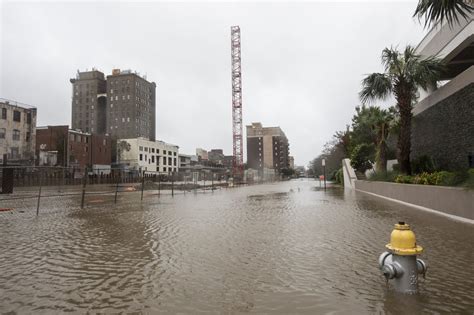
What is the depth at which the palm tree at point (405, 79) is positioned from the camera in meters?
16.2

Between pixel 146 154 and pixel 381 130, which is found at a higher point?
pixel 146 154

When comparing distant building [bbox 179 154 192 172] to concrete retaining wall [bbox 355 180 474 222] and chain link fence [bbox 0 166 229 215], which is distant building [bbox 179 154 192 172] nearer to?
chain link fence [bbox 0 166 229 215]

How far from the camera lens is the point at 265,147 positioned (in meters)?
177

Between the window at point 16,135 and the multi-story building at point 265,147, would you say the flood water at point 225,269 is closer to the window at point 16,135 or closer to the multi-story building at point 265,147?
the window at point 16,135

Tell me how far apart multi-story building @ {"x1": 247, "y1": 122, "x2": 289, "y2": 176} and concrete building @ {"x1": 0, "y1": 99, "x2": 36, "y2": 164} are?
126112mm

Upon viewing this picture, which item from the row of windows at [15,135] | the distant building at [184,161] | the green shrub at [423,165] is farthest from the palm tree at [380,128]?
the distant building at [184,161]

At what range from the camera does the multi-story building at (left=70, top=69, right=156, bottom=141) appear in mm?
116375

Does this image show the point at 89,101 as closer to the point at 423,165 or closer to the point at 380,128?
the point at 380,128

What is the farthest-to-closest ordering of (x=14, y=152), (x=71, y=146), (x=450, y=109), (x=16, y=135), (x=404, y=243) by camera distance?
(x=71, y=146), (x=16, y=135), (x=14, y=152), (x=450, y=109), (x=404, y=243)

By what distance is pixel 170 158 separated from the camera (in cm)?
10081

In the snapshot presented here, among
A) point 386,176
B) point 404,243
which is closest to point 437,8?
point 404,243

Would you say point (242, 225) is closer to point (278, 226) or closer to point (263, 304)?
point (278, 226)

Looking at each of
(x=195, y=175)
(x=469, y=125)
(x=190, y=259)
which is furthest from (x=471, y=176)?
(x=195, y=175)

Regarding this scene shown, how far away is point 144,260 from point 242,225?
4144 mm
